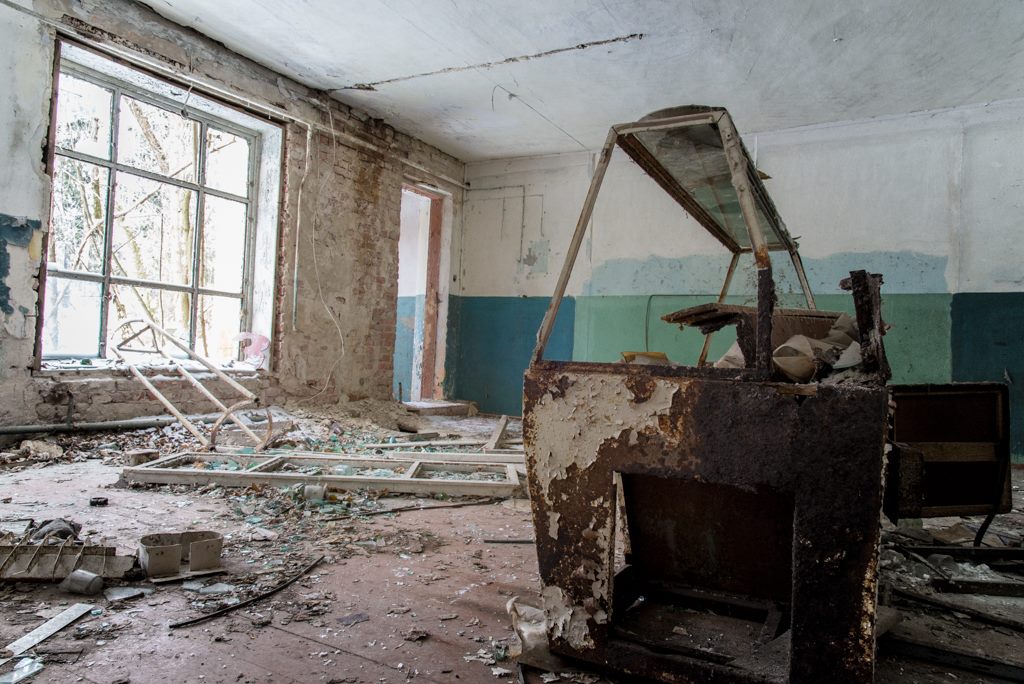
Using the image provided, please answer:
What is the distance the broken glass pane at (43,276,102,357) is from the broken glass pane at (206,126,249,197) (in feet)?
5.01

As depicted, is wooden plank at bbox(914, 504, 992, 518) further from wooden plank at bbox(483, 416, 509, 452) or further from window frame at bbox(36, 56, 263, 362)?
window frame at bbox(36, 56, 263, 362)

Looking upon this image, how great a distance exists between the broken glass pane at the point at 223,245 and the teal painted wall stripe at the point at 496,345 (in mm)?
2993

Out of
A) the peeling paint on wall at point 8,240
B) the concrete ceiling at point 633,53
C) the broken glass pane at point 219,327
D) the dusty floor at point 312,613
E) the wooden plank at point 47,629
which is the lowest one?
the dusty floor at point 312,613

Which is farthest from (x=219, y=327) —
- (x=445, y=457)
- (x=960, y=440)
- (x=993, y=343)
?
(x=993, y=343)

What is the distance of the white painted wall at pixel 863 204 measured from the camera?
5.55 m

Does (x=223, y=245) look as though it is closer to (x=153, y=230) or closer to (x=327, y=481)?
(x=153, y=230)

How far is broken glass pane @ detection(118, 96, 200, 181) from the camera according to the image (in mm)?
5027

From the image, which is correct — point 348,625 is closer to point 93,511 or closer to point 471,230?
point 93,511

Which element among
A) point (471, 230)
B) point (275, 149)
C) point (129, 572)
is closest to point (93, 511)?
point (129, 572)

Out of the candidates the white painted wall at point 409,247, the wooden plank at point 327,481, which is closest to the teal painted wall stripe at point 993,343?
the wooden plank at point 327,481

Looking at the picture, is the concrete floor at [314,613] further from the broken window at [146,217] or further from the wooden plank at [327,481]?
the broken window at [146,217]

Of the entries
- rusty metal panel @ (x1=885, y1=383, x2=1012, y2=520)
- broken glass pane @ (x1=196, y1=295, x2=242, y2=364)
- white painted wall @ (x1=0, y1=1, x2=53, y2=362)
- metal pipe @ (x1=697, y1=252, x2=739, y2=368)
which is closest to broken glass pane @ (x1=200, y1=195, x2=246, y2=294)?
broken glass pane @ (x1=196, y1=295, x2=242, y2=364)

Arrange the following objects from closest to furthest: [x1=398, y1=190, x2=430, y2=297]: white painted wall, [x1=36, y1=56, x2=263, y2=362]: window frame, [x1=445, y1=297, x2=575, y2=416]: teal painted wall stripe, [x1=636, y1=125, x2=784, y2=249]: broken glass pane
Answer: [x1=636, y1=125, x2=784, y2=249]: broken glass pane, [x1=36, y1=56, x2=263, y2=362]: window frame, [x1=445, y1=297, x2=575, y2=416]: teal painted wall stripe, [x1=398, y1=190, x2=430, y2=297]: white painted wall

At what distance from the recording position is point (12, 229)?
4.10 meters
